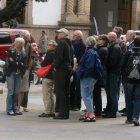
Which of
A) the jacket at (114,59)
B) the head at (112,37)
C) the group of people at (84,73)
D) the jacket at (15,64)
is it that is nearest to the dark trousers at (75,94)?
the group of people at (84,73)

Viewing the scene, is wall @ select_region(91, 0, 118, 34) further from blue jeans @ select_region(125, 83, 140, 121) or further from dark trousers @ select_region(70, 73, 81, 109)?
blue jeans @ select_region(125, 83, 140, 121)

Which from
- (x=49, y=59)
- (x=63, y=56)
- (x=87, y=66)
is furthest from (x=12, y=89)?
(x=87, y=66)

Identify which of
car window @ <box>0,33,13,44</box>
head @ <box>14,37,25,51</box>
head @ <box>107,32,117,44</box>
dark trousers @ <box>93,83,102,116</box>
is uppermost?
head @ <box>107,32,117,44</box>

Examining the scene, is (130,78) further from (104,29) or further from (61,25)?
(104,29)

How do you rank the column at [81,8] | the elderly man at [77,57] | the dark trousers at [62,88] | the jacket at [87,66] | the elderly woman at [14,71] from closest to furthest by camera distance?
1. the jacket at [87,66]
2. the dark trousers at [62,88]
3. the elderly woman at [14,71]
4. the elderly man at [77,57]
5. the column at [81,8]

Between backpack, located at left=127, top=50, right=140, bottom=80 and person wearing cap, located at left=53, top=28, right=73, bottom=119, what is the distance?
58.1 inches

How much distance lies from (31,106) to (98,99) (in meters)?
2.65

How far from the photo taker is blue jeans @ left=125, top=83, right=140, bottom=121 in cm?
1310

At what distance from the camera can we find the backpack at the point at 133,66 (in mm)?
13023

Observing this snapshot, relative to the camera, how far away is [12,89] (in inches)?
570

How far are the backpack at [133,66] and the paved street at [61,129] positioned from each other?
0.99m

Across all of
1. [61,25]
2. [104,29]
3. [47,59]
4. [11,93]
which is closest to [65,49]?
[47,59]

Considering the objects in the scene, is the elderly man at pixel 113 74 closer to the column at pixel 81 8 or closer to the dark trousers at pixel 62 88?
the dark trousers at pixel 62 88

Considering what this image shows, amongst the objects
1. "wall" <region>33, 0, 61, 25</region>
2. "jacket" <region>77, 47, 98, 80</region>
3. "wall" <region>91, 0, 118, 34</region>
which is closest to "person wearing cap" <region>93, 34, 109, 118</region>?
"jacket" <region>77, 47, 98, 80</region>
